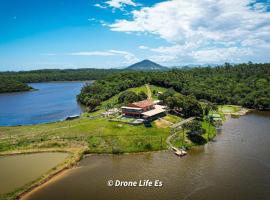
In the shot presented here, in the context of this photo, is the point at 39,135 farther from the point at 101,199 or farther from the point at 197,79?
the point at 197,79

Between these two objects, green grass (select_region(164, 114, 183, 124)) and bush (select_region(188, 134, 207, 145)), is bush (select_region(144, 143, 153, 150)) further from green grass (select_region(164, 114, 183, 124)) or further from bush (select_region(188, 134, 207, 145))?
green grass (select_region(164, 114, 183, 124))

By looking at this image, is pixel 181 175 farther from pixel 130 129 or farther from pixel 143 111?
pixel 143 111

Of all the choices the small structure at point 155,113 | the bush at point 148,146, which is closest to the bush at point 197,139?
the bush at point 148,146

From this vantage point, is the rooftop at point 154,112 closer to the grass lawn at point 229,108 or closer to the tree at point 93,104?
the tree at point 93,104

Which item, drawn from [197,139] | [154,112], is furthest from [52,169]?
[154,112]

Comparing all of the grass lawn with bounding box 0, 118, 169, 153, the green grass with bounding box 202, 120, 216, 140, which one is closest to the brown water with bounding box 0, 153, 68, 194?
the grass lawn with bounding box 0, 118, 169, 153

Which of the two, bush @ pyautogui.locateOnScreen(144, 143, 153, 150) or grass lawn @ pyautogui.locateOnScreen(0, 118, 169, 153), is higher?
grass lawn @ pyautogui.locateOnScreen(0, 118, 169, 153)
